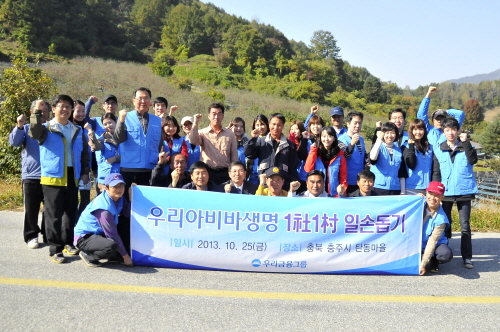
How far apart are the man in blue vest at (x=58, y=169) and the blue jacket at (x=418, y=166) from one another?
14.2ft

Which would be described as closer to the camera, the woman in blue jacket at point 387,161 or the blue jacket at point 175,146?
the woman in blue jacket at point 387,161

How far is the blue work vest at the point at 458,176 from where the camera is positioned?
530cm

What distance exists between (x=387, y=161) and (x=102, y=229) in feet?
12.3

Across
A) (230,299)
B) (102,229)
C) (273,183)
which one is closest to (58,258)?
(102,229)

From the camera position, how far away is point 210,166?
598 centimetres

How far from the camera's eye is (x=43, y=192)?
5.12 m

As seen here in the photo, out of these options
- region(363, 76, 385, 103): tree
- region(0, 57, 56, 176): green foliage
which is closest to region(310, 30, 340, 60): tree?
region(363, 76, 385, 103): tree

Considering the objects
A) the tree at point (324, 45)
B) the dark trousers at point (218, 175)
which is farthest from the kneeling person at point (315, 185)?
the tree at point (324, 45)

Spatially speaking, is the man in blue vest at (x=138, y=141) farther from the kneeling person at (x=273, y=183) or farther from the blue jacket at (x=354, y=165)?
the blue jacket at (x=354, y=165)

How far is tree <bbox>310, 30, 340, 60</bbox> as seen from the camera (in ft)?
293

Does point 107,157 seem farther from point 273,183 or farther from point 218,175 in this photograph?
point 273,183

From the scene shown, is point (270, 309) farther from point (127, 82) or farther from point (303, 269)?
point (127, 82)

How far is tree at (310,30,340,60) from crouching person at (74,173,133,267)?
86.9m

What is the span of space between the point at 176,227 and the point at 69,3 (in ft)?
212
